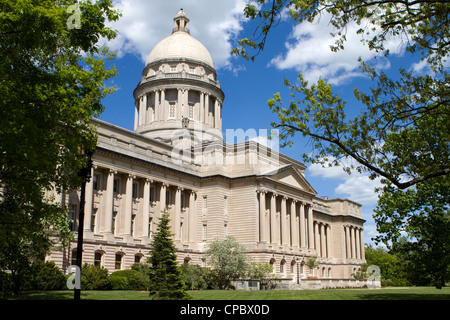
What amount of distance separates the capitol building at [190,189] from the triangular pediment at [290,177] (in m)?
0.15

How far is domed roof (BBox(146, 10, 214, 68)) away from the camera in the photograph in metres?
80.9

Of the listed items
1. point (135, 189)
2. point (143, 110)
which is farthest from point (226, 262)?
point (143, 110)

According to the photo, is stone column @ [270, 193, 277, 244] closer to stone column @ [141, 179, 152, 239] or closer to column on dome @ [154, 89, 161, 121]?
stone column @ [141, 179, 152, 239]

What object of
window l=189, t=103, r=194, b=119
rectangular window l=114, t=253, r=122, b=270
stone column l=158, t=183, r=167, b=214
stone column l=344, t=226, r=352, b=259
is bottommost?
rectangular window l=114, t=253, r=122, b=270

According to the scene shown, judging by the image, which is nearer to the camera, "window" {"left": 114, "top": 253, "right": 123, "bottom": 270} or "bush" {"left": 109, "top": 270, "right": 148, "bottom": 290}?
"bush" {"left": 109, "top": 270, "right": 148, "bottom": 290}

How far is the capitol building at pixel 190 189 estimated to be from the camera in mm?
48312

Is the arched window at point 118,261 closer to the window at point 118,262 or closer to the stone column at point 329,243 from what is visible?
the window at point 118,262

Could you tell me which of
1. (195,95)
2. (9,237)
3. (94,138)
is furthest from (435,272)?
(195,95)

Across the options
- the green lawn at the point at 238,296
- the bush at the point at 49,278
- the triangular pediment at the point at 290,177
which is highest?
the triangular pediment at the point at 290,177

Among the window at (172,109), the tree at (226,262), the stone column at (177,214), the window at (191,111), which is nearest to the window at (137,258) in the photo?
the stone column at (177,214)

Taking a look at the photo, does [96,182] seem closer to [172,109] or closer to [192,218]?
[192,218]

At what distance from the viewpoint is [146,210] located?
2064 inches

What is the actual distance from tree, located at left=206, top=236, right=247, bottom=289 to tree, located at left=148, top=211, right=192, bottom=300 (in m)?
22.8

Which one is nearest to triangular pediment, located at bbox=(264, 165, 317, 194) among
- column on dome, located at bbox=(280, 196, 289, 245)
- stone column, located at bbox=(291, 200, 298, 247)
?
column on dome, located at bbox=(280, 196, 289, 245)
